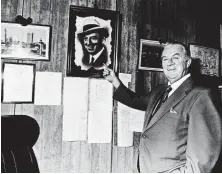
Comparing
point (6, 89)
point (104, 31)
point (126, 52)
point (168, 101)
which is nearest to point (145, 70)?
point (126, 52)

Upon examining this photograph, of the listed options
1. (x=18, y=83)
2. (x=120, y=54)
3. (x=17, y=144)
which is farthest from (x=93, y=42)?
(x=17, y=144)

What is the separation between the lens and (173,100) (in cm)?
191

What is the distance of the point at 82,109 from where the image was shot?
2393 millimetres

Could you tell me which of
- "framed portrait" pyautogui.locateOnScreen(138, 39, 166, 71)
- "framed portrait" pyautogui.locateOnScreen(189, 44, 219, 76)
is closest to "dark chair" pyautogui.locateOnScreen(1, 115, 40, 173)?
"framed portrait" pyautogui.locateOnScreen(138, 39, 166, 71)

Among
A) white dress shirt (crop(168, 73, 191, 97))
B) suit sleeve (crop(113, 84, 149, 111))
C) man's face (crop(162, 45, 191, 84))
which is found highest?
man's face (crop(162, 45, 191, 84))

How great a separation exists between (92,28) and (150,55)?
0.67 m

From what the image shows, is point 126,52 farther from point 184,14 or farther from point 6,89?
point 6,89

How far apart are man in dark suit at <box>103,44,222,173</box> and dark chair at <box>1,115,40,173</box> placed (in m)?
0.89

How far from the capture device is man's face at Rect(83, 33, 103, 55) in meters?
2.46

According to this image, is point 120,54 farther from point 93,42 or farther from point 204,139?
point 204,139

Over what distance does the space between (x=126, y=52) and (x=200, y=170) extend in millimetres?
1366

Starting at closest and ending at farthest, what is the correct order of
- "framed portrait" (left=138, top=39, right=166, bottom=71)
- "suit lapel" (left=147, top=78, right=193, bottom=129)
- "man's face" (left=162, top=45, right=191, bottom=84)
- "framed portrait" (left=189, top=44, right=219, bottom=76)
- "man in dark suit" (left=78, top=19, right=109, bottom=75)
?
1. "suit lapel" (left=147, top=78, right=193, bottom=129)
2. "man's face" (left=162, top=45, right=191, bottom=84)
3. "man in dark suit" (left=78, top=19, right=109, bottom=75)
4. "framed portrait" (left=138, top=39, right=166, bottom=71)
5. "framed portrait" (left=189, top=44, right=219, bottom=76)

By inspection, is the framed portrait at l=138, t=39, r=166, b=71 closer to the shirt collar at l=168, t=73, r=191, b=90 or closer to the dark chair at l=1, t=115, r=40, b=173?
the shirt collar at l=168, t=73, r=191, b=90

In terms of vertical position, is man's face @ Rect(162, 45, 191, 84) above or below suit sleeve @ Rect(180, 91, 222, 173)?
above
